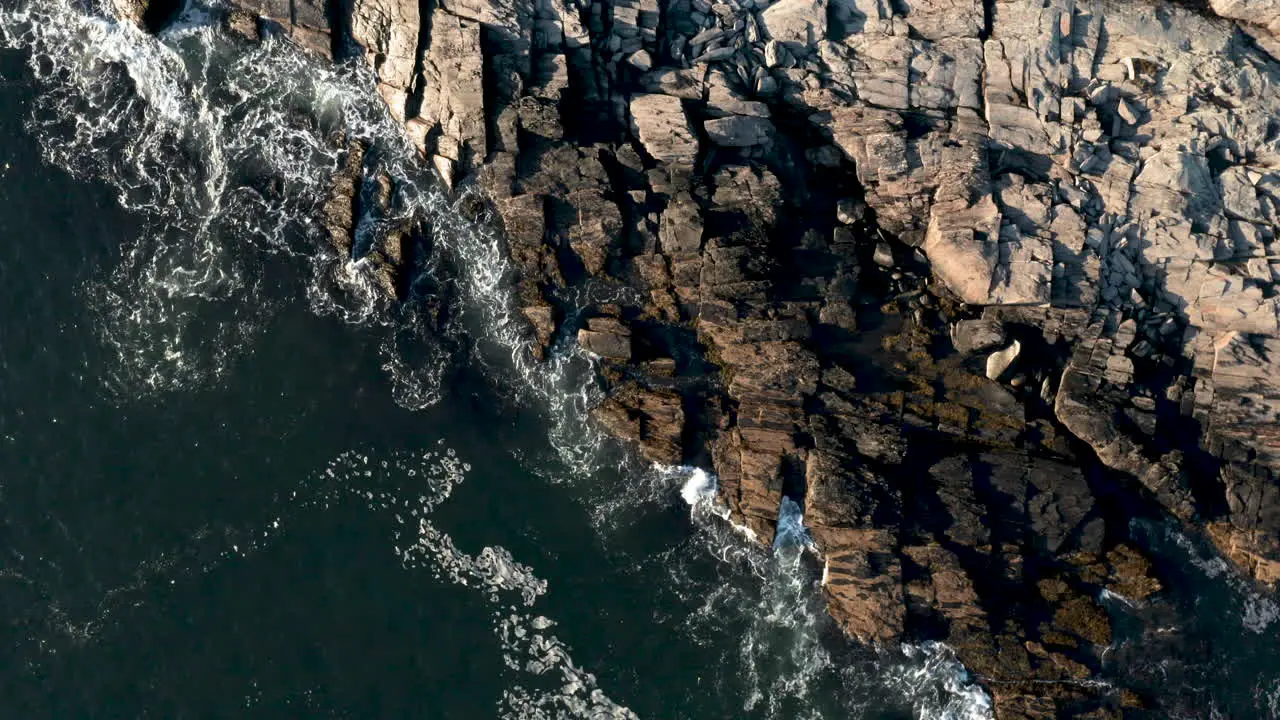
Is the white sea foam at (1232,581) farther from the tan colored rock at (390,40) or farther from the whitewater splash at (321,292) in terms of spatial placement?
the tan colored rock at (390,40)

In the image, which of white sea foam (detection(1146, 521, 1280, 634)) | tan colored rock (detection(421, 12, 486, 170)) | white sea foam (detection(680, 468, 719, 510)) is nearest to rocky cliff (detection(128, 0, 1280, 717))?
tan colored rock (detection(421, 12, 486, 170))

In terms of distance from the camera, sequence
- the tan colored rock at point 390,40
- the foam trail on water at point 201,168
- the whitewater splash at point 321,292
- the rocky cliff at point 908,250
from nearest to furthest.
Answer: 1. the whitewater splash at point 321,292
2. the rocky cliff at point 908,250
3. the foam trail on water at point 201,168
4. the tan colored rock at point 390,40

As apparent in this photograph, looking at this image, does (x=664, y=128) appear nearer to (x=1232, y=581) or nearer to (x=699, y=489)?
(x=699, y=489)

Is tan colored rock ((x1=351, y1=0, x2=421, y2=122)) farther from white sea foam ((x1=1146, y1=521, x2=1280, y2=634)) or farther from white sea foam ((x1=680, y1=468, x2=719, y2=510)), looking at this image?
white sea foam ((x1=1146, y1=521, x2=1280, y2=634))

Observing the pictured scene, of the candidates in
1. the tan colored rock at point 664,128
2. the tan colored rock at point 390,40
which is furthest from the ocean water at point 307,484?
the tan colored rock at point 664,128

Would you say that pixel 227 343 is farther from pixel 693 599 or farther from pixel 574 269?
pixel 693 599

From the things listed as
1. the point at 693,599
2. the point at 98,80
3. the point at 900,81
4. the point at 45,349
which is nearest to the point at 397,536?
the point at 693,599
